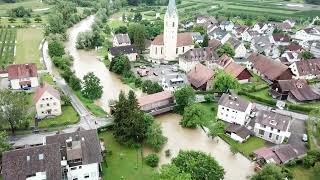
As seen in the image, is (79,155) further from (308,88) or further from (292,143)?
(308,88)

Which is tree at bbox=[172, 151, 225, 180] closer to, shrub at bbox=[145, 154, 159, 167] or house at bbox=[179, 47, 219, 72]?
shrub at bbox=[145, 154, 159, 167]

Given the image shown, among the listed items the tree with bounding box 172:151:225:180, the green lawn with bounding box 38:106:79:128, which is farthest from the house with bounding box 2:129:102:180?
the green lawn with bounding box 38:106:79:128

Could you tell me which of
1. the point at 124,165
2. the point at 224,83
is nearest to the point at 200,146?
the point at 124,165

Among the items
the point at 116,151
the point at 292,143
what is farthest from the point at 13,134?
the point at 292,143

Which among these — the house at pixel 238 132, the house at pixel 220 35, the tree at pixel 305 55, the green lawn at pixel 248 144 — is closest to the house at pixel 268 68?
the tree at pixel 305 55

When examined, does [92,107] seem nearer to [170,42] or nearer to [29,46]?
[170,42]
